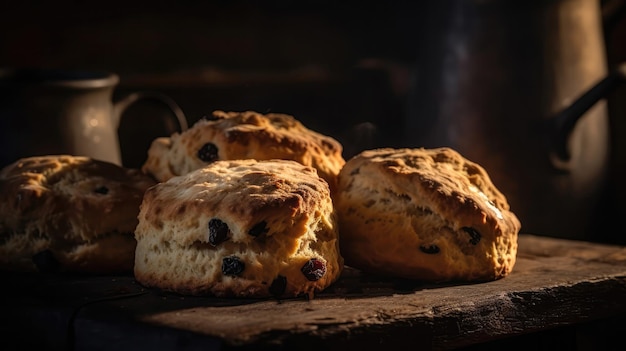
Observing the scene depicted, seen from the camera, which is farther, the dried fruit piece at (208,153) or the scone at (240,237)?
the dried fruit piece at (208,153)

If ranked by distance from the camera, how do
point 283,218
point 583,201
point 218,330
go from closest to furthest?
point 218,330, point 283,218, point 583,201

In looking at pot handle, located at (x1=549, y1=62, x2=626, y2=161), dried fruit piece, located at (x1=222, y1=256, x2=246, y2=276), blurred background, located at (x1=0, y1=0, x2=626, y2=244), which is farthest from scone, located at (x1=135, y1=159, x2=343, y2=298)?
pot handle, located at (x1=549, y1=62, x2=626, y2=161)

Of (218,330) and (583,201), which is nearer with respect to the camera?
(218,330)

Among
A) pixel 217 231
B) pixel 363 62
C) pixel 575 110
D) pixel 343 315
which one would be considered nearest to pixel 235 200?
pixel 217 231

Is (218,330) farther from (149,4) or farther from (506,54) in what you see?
(149,4)

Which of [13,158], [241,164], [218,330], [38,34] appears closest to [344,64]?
[38,34]

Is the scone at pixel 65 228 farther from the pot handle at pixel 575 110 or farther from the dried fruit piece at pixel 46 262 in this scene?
the pot handle at pixel 575 110

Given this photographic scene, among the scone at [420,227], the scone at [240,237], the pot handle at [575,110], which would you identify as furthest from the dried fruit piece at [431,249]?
the pot handle at [575,110]
